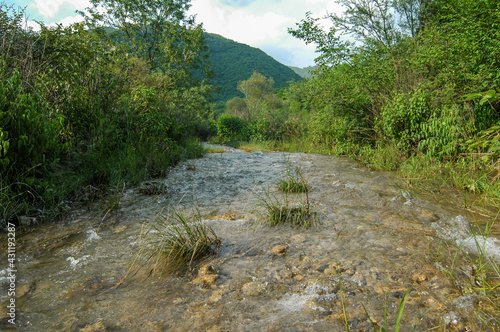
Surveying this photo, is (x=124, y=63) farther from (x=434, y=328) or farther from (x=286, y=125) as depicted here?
(x=286, y=125)

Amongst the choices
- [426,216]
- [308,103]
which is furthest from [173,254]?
[308,103]

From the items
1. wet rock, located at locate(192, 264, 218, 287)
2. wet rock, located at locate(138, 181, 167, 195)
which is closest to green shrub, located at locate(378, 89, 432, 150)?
wet rock, located at locate(138, 181, 167, 195)

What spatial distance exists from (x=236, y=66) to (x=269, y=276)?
5836cm

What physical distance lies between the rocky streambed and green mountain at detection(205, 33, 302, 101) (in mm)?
48403

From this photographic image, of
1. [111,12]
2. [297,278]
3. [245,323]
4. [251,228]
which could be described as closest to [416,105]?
[251,228]

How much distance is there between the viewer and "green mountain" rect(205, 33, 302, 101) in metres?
53.2

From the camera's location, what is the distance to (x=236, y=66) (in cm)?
5744

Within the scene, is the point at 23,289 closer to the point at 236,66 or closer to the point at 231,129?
the point at 231,129

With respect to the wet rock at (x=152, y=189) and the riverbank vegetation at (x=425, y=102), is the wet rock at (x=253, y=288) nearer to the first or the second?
the riverbank vegetation at (x=425, y=102)

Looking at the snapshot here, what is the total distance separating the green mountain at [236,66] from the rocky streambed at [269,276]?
159 feet

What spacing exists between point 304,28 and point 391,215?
7.04 meters

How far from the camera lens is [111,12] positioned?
81.7 ft

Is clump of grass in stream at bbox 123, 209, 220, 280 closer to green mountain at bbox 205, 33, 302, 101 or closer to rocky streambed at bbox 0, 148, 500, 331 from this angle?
→ rocky streambed at bbox 0, 148, 500, 331

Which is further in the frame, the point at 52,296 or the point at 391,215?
the point at 391,215
